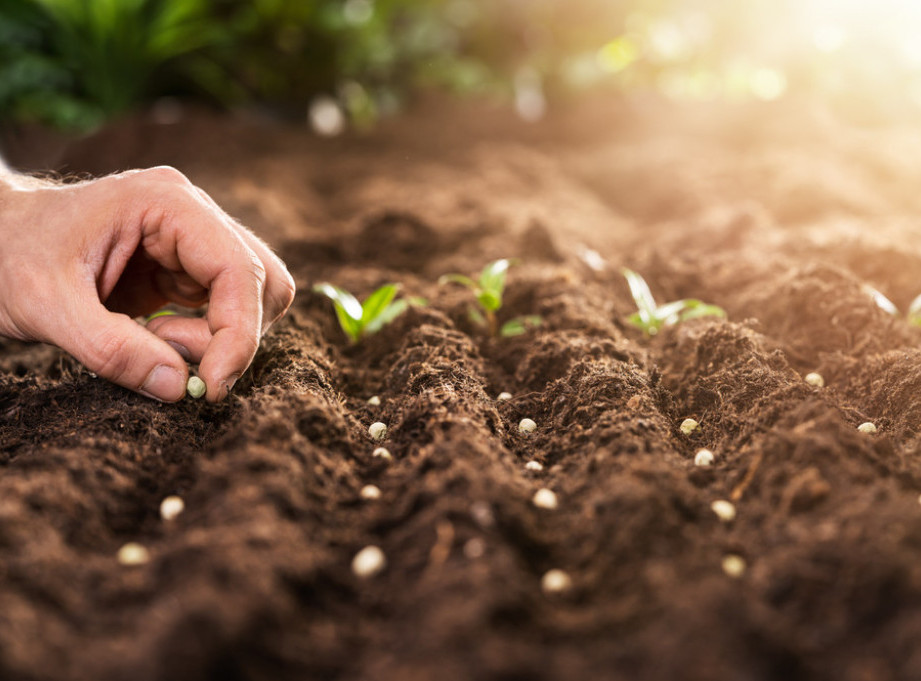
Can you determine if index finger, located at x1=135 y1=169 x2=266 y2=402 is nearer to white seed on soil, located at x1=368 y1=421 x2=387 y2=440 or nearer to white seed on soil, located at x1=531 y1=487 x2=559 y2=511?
white seed on soil, located at x1=368 y1=421 x2=387 y2=440

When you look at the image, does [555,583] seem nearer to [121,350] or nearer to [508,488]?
[508,488]

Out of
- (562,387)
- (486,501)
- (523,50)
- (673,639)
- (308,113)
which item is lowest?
(308,113)

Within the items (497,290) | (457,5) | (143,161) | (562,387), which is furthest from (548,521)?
(457,5)

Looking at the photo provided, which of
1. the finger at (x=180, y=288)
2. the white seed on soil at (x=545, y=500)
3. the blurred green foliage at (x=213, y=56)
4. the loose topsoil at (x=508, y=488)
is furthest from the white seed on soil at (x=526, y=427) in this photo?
the blurred green foliage at (x=213, y=56)

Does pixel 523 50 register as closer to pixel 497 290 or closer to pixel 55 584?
pixel 497 290

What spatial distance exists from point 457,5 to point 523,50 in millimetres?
793

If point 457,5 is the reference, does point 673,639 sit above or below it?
above

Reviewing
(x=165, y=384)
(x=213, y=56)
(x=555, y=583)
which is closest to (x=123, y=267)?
(x=165, y=384)

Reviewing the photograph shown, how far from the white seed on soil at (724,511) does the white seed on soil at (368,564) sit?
0.62 m

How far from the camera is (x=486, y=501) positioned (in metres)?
1.24

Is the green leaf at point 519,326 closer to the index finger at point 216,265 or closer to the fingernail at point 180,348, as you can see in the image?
the index finger at point 216,265

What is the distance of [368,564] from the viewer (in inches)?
46.7

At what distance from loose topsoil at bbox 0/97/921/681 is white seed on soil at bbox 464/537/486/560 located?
0.05 ft

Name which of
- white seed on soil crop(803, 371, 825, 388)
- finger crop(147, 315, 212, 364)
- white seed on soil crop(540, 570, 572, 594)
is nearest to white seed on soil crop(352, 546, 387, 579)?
white seed on soil crop(540, 570, 572, 594)
